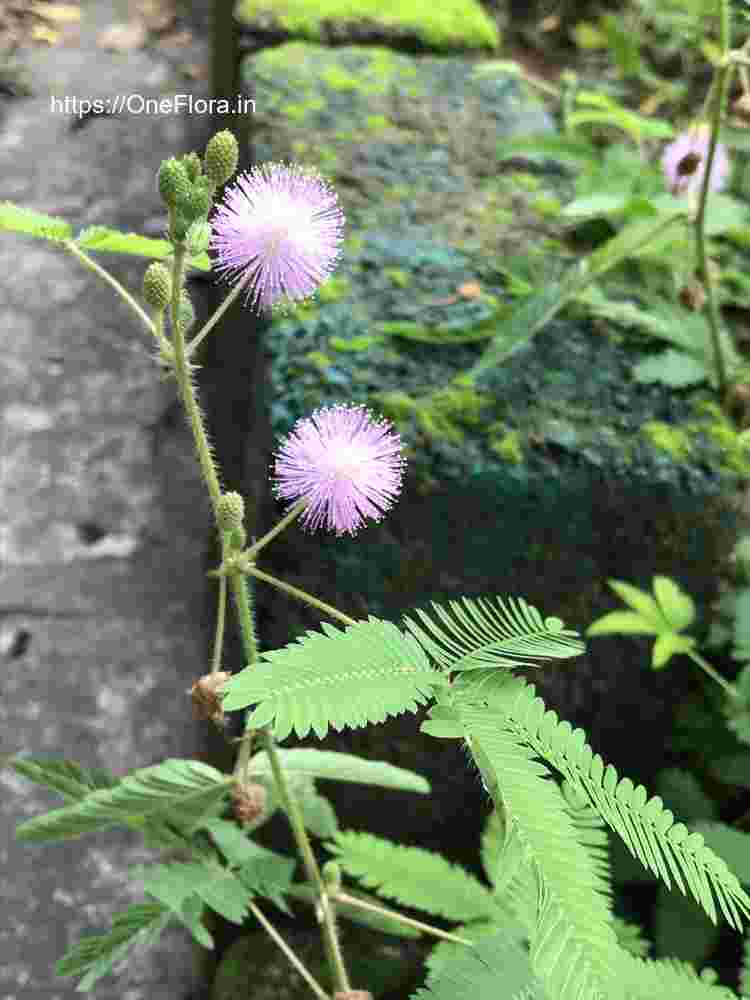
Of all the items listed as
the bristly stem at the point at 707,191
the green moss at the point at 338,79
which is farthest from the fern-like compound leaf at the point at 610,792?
the green moss at the point at 338,79

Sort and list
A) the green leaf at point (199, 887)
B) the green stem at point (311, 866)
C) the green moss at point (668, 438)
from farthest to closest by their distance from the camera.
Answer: the green moss at point (668, 438)
the green leaf at point (199, 887)
the green stem at point (311, 866)

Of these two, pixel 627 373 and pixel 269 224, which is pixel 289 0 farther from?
pixel 269 224

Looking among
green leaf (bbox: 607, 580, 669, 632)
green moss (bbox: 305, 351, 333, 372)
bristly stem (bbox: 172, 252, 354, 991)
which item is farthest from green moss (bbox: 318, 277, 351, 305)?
bristly stem (bbox: 172, 252, 354, 991)

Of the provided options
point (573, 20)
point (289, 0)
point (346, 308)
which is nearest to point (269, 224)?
point (346, 308)

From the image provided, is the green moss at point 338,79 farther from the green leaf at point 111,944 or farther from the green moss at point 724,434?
the green leaf at point 111,944

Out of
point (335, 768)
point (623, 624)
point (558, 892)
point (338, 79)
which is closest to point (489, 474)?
point (623, 624)

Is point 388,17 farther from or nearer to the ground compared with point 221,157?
farther from the ground

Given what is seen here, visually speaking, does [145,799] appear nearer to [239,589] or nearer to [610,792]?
[239,589]
